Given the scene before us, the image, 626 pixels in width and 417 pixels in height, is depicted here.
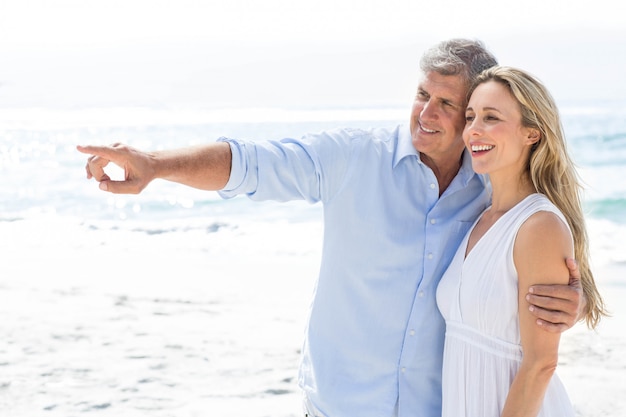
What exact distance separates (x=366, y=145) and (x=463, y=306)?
59 centimetres

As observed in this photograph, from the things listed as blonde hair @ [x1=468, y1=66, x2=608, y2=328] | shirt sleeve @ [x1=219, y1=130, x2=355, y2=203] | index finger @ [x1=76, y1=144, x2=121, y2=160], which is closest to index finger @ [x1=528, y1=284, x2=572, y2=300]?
blonde hair @ [x1=468, y1=66, x2=608, y2=328]

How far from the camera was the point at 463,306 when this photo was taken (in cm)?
246

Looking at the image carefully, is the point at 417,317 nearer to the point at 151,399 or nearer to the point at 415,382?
the point at 415,382

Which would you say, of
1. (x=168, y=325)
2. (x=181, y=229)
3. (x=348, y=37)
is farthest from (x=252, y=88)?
(x=168, y=325)

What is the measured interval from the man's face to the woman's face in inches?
5.2

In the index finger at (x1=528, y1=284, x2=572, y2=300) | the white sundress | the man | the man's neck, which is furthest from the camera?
the man's neck

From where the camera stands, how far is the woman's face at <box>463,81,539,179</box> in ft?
8.14

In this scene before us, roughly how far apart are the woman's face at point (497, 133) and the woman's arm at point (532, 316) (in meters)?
0.24

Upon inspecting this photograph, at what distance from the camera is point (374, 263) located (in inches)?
102

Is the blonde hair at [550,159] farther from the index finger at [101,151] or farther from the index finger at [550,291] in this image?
the index finger at [101,151]

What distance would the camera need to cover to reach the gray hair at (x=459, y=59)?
2.66 m

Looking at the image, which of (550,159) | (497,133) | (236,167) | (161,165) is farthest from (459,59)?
(161,165)

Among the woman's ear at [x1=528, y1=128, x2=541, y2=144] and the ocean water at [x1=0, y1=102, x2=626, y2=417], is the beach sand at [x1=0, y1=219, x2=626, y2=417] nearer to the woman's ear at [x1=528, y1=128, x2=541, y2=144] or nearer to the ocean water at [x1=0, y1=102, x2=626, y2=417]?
the ocean water at [x1=0, y1=102, x2=626, y2=417]

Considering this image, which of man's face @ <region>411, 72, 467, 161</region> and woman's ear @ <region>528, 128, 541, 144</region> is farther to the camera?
man's face @ <region>411, 72, 467, 161</region>
